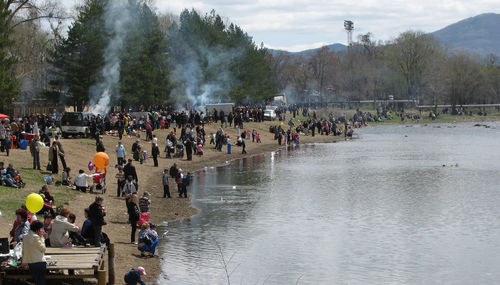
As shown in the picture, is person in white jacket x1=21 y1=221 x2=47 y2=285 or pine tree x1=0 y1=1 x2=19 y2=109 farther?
pine tree x1=0 y1=1 x2=19 y2=109

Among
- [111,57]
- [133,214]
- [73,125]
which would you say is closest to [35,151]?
[133,214]

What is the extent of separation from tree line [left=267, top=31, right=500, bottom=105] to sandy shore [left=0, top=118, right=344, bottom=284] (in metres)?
95.9

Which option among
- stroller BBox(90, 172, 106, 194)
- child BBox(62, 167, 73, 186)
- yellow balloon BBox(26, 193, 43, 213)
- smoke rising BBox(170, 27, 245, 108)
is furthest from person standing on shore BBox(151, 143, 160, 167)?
smoke rising BBox(170, 27, 245, 108)

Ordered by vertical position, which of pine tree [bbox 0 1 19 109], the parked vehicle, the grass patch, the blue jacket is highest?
pine tree [bbox 0 1 19 109]

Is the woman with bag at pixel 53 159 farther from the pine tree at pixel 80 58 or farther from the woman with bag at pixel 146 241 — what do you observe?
the pine tree at pixel 80 58

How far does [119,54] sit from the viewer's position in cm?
6344

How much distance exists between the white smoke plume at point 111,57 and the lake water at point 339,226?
598 inches

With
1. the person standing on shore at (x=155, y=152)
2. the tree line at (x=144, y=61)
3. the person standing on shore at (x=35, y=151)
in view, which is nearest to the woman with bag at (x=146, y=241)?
the person standing on shore at (x=35, y=151)

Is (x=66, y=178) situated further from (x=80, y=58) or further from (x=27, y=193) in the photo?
(x=80, y=58)

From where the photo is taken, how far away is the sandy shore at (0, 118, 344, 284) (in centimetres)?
2175

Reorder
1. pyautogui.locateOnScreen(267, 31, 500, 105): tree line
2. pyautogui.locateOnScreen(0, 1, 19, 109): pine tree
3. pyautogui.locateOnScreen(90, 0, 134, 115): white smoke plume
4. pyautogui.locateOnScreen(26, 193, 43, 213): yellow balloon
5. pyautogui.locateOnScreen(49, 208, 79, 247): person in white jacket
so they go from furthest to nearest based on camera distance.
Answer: pyautogui.locateOnScreen(267, 31, 500, 105): tree line
pyautogui.locateOnScreen(90, 0, 134, 115): white smoke plume
pyautogui.locateOnScreen(0, 1, 19, 109): pine tree
pyautogui.locateOnScreen(26, 193, 43, 213): yellow balloon
pyautogui.locateOnScreen(49, 208, 79, 247): person in white jacket

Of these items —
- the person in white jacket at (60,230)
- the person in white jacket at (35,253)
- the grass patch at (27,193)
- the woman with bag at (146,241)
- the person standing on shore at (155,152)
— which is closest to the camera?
the person in white jacket at (35,253)

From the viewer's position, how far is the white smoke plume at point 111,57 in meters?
61.1

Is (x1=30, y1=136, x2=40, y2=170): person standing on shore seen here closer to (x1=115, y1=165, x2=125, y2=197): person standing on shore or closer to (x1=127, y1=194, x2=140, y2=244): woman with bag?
(x1=115, y1=165, x2=125, y2=197): person standing on shore
